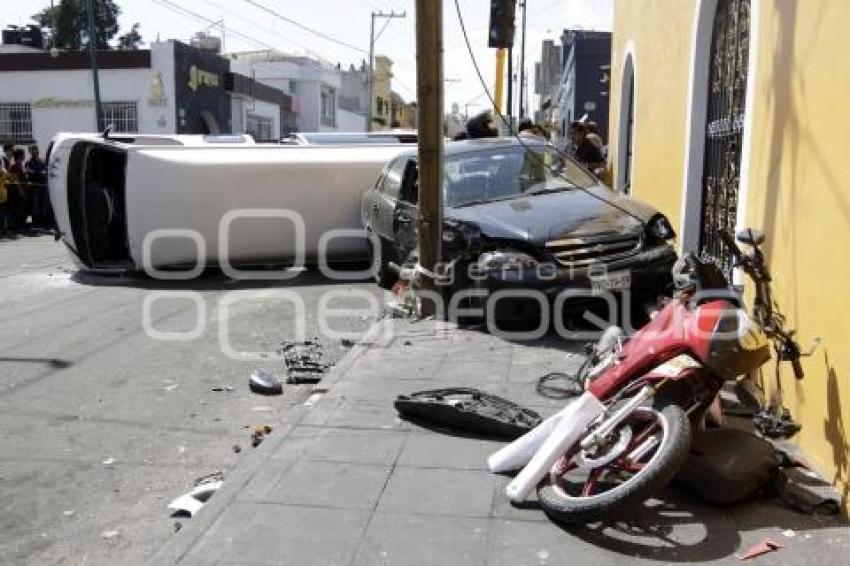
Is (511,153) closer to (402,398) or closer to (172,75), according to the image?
(402,398)

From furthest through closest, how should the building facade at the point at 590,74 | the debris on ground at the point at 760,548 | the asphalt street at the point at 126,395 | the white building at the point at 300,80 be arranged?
the white building at the point at 300,80 → the building facade at the point at 590,74 → the asphalt street at the point at 126,395 → the debris on ground at the point at 760,548

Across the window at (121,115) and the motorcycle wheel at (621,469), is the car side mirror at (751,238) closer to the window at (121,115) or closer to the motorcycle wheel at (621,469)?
the motorcycle wheel at (621,469)

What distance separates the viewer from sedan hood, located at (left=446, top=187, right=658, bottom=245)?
24.0 feet

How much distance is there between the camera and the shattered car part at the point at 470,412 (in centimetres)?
486

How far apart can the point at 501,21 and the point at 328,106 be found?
159 ft

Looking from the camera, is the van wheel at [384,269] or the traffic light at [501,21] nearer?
the van wheel at [384,269]

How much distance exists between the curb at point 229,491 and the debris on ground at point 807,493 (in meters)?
2.54

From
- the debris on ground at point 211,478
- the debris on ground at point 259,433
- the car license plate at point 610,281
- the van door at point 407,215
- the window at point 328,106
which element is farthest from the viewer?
the window at point 328,106

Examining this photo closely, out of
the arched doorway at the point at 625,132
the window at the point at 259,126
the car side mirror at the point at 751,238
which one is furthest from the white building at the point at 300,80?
the car side mirror at the point at 751,238

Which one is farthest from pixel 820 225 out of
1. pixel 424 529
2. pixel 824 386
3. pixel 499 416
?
pixel 424 529

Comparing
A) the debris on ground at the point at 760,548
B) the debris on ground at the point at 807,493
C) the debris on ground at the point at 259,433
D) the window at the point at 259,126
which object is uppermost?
the window at the point at 259,126

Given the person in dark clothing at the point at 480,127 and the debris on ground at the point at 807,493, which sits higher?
the person in dark clothing at the point at 480,127

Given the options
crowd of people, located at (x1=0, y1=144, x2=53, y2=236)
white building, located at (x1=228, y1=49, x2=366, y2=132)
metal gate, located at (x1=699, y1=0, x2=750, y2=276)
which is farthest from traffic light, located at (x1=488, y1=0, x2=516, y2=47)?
white building, located at (x1=228, y1=49, x2=366, y2=132)

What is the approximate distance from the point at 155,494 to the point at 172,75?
28.9 m
